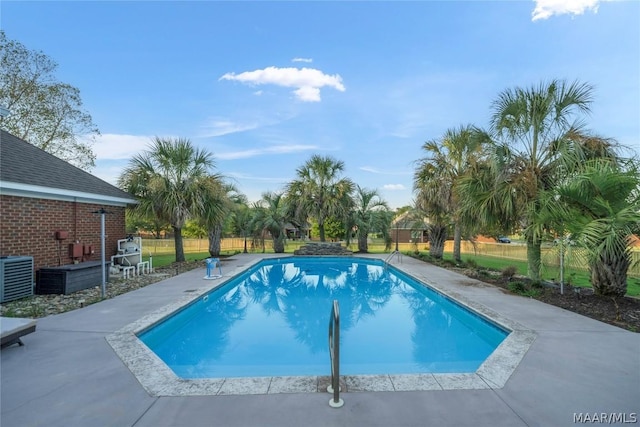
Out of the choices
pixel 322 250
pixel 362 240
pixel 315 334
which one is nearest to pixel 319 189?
pixel 322 250

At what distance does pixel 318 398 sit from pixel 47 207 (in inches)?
344

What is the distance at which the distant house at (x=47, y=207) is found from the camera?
692cm

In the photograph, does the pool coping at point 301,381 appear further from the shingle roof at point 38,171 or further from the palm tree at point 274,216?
the palm tree at point 274,216

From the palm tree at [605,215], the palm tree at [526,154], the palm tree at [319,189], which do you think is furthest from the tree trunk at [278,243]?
the palm tree at [605,215]

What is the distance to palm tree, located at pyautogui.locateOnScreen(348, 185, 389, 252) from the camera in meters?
18.9

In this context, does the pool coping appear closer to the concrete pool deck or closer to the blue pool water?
the concrete pool deck

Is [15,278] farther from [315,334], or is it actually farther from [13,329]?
[315,334]

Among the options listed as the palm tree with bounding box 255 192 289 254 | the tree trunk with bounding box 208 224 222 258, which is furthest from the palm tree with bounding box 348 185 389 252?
the tree trunk with bounding box 208 224 222 258

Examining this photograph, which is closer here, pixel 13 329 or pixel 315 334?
pixel 13 329

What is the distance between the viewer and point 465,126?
12.7 metres

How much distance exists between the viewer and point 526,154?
317 inches

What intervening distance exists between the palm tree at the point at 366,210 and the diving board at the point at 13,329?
16116 mm

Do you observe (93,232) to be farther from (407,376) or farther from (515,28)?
(515,28)

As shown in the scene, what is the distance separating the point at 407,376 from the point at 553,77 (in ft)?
26.5
